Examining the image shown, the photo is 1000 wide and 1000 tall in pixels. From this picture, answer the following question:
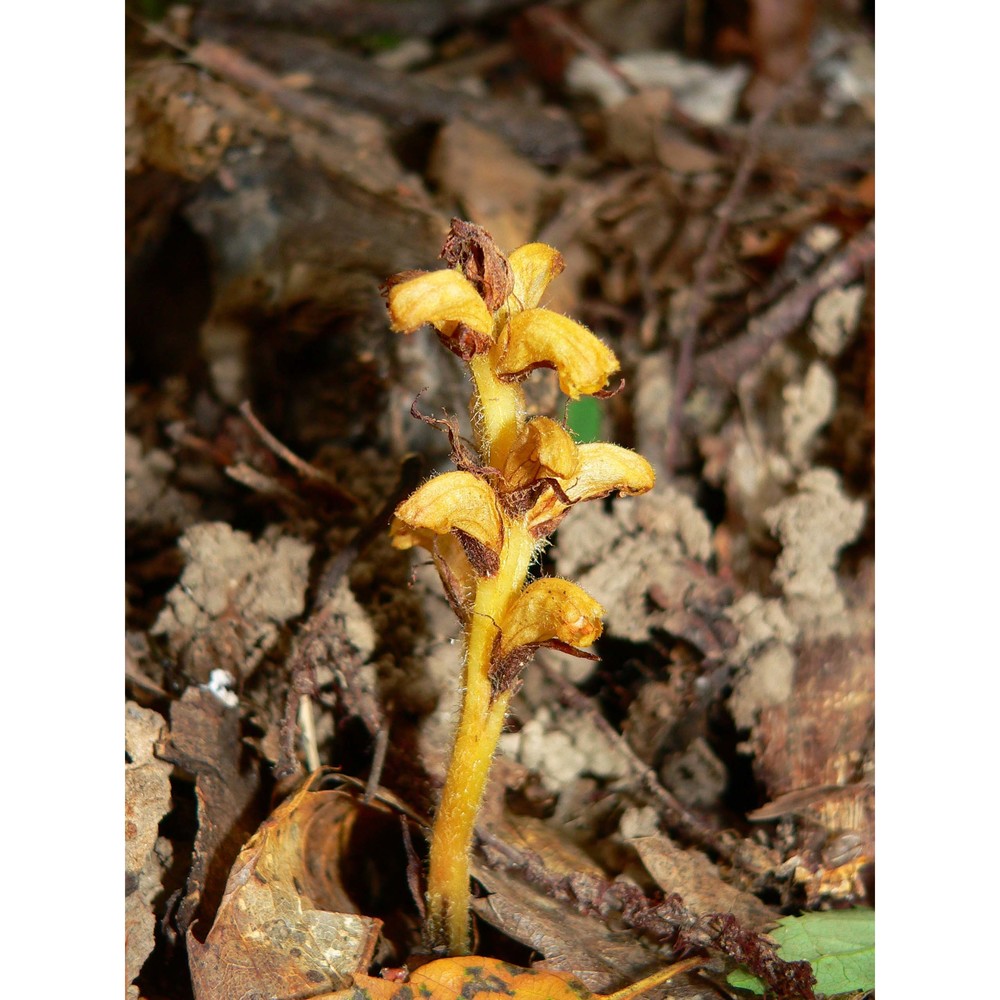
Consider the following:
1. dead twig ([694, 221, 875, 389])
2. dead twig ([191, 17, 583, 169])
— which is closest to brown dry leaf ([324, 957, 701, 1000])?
dead twig ([694, 221, 875, 389])

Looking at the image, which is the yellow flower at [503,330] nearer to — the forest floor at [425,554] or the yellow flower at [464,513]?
the yellow flower at [464,513]

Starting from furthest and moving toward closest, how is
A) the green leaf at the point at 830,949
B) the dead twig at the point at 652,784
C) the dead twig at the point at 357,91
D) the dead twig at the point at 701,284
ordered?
the dead twig at the point at 357,91 → the dead twig at the point at 701,284 → the dead twig at the point at 652,784 → the green leaf at the point at 830,949

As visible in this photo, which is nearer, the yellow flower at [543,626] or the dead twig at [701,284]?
the yellow flower at [543,626]

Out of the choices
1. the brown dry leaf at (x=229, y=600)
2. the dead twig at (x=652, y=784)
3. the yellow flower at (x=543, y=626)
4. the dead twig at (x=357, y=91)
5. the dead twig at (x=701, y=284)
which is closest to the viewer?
the yellow flower at (x=543, y=626)

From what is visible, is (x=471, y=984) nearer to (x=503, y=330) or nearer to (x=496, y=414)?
(x=496, y=414)

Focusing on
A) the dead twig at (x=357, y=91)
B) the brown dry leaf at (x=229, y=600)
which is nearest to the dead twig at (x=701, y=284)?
the dead twig at (x=357, y=91)

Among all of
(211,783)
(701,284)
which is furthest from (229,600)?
(701,284)

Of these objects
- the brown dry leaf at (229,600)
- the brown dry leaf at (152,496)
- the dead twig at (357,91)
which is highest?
the dead twig at (357,91)
